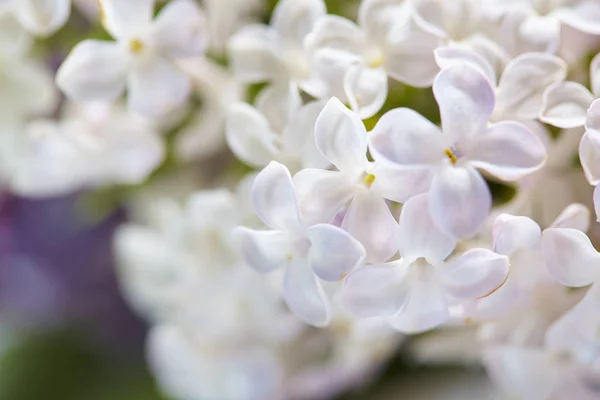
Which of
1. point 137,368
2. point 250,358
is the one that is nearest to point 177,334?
point 250,358

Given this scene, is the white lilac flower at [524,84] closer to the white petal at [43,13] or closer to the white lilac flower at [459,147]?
the white lilac flower at [459,147]

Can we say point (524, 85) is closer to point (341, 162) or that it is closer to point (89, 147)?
point (341, 162)

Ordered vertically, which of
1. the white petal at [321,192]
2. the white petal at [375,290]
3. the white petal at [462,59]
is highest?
the white petal at [462,59]

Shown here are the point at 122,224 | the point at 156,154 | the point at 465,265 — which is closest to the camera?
the point at 465,265

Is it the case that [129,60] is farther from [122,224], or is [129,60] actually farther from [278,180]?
[122,224]

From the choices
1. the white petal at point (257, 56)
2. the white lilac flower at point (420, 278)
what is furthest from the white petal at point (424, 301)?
the white petal at point (257, 56)
